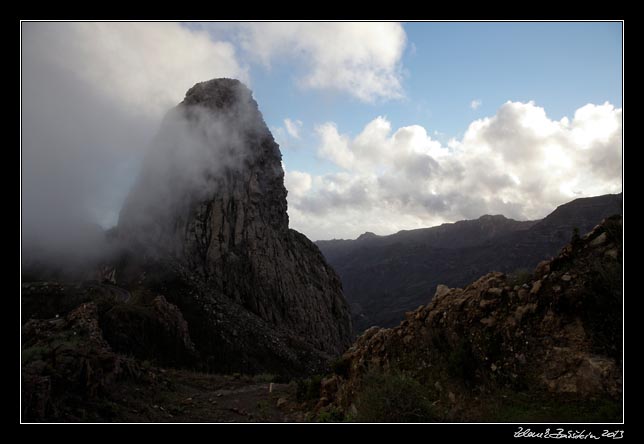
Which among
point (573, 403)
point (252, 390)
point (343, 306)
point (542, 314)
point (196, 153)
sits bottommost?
point (343, 306)

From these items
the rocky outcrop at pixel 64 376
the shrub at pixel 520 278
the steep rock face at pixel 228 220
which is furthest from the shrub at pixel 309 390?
the steep rock face at pixel 228 220

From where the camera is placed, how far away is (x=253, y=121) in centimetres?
7356

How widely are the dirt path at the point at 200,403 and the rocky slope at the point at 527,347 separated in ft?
10.2

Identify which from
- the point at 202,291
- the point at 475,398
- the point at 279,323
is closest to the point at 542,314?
the point at 475,398

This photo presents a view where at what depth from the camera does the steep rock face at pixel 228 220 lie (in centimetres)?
5878

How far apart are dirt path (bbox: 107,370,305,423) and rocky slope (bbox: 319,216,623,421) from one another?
3.10m

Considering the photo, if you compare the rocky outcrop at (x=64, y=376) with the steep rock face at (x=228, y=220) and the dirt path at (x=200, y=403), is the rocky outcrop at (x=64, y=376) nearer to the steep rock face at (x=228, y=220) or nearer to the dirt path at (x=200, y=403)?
the dirt path at (x=200, y=403)

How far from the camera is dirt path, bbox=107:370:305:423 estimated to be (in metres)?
11.6

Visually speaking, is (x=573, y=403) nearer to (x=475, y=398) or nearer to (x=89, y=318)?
(x=475, y=398)

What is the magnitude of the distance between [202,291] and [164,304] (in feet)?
34.5

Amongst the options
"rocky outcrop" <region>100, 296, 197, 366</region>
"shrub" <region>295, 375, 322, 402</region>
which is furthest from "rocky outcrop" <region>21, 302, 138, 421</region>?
"rocky outcrop" <region>100, 296, 197, 366</region>
